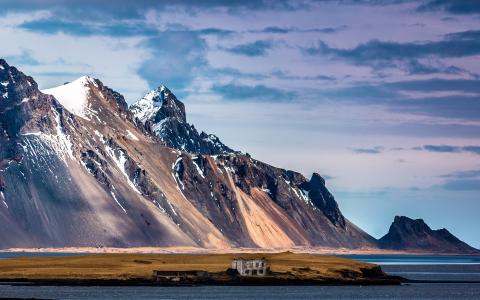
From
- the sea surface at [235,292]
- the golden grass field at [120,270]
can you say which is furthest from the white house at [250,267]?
the sea surface at [235,292]

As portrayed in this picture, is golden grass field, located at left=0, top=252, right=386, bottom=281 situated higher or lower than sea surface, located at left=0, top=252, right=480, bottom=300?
higher

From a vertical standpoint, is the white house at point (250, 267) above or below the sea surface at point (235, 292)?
above

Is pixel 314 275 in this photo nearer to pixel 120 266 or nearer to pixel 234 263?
pixel 234 263

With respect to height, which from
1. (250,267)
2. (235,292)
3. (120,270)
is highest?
(250,267)

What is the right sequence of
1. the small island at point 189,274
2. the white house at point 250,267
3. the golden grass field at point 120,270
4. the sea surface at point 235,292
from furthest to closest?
1. the white house at point 250,267
2. the golden grass field at point 120,270
3. the small island at point 189,274
4. the sea surface at point 235,292

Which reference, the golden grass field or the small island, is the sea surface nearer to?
the small island

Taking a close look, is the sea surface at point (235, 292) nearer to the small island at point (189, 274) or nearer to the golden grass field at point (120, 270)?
the small island at point (189, 274)

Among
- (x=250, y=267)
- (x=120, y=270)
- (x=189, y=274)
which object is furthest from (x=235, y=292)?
(x=120, y=270)

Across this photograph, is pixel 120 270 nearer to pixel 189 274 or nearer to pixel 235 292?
pixel 189 274

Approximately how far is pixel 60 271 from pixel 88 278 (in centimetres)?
1001

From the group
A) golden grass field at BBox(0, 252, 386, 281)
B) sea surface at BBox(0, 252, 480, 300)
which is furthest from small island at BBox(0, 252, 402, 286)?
sea surface at BBox(0, 252, 480, 300)

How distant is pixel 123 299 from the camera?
144 m

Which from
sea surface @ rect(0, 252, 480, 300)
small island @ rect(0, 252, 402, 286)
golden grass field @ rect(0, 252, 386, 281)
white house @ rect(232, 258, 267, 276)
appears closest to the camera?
sea surface @ rect(0, 252, 480, 300)

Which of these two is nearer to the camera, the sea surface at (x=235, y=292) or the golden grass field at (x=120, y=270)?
the sea surface at (x=235, y=292)
